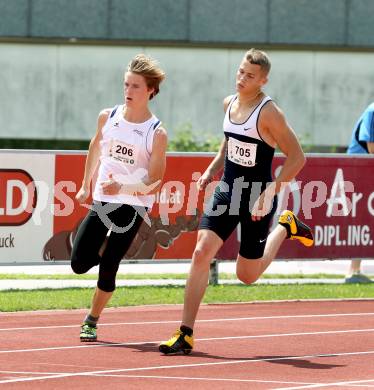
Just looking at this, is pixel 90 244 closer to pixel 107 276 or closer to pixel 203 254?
pixel 107 276

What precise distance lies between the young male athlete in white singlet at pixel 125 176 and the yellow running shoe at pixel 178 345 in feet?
2.99

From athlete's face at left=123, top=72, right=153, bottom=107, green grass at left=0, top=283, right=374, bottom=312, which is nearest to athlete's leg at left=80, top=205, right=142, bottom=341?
athlete's face at left=123, top=72, right=153, bottom=107

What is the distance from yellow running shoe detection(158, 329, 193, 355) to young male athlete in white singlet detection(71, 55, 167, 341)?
0.91 m

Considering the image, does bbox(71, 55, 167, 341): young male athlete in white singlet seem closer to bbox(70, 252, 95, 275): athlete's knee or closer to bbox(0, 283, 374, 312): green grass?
bbox(70, 252, 95, 275): athlete's knee

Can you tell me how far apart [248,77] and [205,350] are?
2.13 meters

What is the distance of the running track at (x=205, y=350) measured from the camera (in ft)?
28.2

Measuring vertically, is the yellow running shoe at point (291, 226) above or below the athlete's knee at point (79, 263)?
above

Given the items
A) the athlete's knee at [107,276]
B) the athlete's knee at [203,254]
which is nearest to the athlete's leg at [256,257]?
the athlete's knee at [203,254]

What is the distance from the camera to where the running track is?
28.2 ft

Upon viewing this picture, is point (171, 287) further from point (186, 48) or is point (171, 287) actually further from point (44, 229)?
point (186, 48)

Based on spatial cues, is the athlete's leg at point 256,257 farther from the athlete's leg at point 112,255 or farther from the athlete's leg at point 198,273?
the athlete's leg at point 112,255

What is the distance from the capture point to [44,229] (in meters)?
15.5

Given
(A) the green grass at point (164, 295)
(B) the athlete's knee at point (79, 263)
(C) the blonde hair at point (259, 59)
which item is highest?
(C) the blonde hair at point (259, 59)

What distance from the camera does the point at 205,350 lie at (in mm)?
10281
